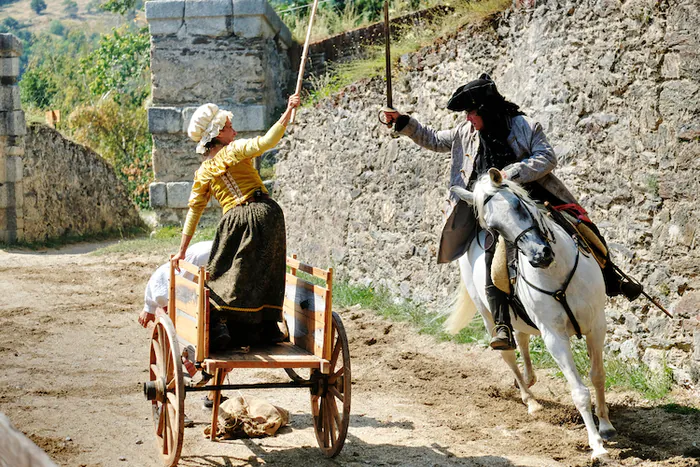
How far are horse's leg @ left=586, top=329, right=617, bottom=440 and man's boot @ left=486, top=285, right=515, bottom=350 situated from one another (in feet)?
1.76

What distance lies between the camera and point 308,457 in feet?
17.3

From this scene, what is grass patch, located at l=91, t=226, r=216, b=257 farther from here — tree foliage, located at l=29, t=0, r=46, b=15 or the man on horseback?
tree foliage, located at l=29, t=0, r=46, b=15

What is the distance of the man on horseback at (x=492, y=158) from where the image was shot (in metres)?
5.64

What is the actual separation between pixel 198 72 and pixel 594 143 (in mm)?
10513

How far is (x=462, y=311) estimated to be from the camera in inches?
267

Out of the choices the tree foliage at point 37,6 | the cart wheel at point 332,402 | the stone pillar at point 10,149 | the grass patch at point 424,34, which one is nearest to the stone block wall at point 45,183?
the stone pillar at point 10,149

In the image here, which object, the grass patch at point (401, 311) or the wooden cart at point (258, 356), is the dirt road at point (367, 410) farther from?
the wooden cart at point (258, 356)

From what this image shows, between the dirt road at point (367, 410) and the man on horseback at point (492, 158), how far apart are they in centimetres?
76

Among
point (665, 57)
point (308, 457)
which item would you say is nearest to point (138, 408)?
point (308, 457)

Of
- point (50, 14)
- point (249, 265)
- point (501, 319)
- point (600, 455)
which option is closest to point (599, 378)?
point (600, 455)

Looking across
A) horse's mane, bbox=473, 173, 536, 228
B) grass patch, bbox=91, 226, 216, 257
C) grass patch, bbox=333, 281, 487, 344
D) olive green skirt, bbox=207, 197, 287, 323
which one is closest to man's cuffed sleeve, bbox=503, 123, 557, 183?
horse's mane, bbox=473, 173, 536, 228

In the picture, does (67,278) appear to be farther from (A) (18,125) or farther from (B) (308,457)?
(B) (308,457)

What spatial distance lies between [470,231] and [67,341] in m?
4.61

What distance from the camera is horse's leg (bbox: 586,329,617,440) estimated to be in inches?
209
